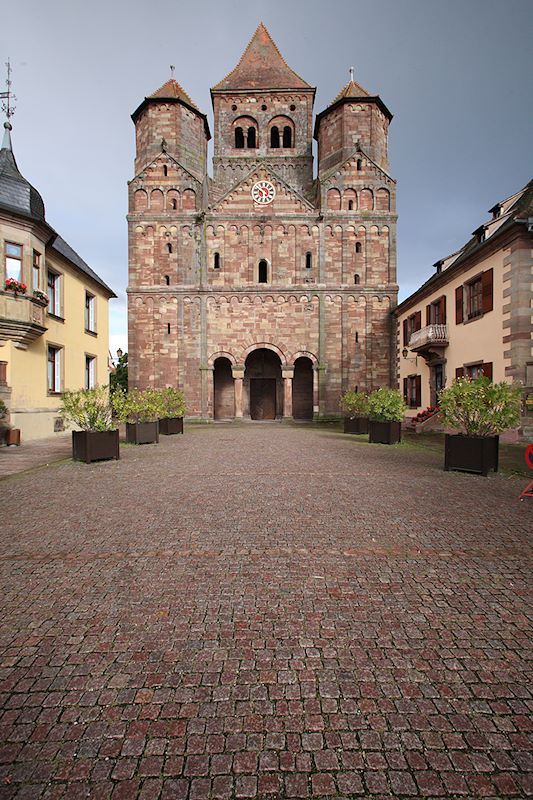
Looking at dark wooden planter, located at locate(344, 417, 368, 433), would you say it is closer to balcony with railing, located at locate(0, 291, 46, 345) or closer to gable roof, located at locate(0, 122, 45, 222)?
balcony with railing, located at locate(0, 291, 46, 345)

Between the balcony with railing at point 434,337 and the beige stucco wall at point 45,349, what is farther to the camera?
the balcony with railing at point 434,337

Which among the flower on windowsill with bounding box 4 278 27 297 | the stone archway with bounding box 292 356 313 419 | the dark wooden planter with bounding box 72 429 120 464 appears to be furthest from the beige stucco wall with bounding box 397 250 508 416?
the flower on windowsill with bounding box 4 278 27 297

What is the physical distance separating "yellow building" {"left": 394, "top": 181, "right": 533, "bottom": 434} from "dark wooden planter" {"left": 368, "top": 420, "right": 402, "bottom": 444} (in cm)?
430

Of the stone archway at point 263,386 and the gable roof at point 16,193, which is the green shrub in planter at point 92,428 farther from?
the stone archway at point 263,386

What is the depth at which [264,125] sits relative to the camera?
30.5 m

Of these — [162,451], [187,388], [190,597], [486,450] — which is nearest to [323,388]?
[187,388]

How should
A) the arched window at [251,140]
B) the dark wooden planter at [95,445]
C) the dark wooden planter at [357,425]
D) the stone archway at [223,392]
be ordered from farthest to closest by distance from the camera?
the arched window at [251,140] < the stone archway at [223,392] < the dark wooden planter at [357,425] < the dark wooden planter at [95,445]

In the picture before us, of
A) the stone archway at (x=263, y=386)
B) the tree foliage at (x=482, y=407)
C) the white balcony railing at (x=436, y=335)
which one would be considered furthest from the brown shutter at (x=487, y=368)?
the stone archway at (x=263, y=386)

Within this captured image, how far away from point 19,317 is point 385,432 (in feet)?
39.6

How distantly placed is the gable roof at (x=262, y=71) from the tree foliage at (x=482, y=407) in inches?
1253

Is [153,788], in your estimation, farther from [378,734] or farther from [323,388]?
[323,388]

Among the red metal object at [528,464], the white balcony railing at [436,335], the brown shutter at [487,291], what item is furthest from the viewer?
the white balcony railing at [436,335]

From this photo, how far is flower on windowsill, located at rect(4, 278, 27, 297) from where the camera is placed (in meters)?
12.7

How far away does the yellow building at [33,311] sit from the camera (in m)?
13.0
